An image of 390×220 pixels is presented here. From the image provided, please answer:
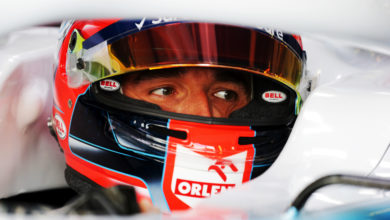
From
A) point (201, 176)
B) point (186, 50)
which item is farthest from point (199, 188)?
point (186, 50)

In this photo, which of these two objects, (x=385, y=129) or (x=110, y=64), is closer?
(x=385, y=129)

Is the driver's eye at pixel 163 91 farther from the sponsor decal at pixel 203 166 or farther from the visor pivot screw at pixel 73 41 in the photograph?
the visor pivot screw at pixel 73 41

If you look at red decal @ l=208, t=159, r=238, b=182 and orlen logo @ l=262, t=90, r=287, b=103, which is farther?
orlen logo @ l=262, t=90, r=287, b=103

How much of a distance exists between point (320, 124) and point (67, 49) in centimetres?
54

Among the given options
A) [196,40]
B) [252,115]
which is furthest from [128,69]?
[252,115]

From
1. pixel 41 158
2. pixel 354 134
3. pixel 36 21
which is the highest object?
pixel 36 21

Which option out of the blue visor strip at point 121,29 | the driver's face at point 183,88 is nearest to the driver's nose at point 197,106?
the driver's face at point 183,88

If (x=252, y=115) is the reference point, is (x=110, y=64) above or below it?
above

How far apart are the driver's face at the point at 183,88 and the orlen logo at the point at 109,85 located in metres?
0.02

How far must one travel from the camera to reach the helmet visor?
2.43 ft

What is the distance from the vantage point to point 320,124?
0.58m

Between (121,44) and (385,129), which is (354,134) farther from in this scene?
(121,44)

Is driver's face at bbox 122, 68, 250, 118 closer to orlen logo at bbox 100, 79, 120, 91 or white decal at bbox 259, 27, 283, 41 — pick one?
orlen logo at bbox 100, 79, 120, 91

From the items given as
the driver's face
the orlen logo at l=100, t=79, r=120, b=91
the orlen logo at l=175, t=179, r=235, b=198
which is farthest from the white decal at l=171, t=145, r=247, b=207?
the orlen logo at l=100, t=79, r=120, b=91
